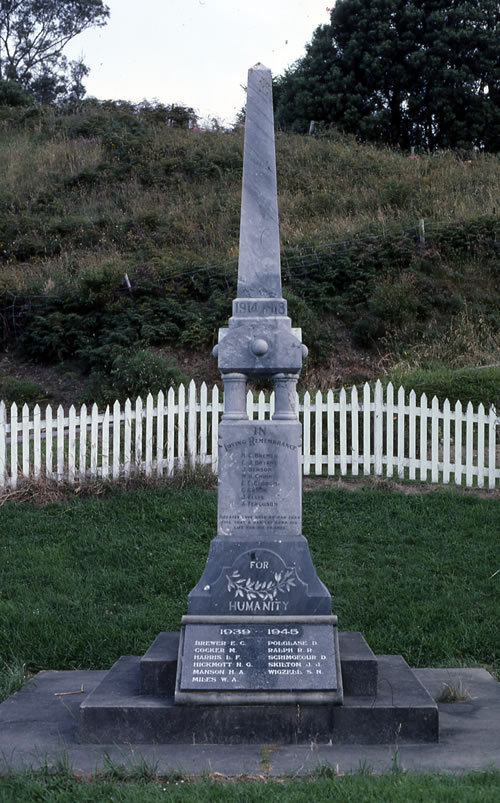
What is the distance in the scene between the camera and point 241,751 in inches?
161

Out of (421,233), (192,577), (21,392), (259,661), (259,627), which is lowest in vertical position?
(192,577)

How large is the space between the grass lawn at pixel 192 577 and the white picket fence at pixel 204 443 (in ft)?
1.96

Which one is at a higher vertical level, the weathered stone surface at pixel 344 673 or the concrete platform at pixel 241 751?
the weathered stone surface at pixel 344 673

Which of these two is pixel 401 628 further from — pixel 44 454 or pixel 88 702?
pixel 44 454

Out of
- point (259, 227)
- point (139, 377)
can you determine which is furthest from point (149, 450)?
point (259, 227)

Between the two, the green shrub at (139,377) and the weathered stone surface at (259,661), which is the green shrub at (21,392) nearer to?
the green shrub at (139,377)

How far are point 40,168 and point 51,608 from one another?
68.8 feet

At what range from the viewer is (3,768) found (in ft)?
12.2

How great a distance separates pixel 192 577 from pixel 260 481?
8.40 feet

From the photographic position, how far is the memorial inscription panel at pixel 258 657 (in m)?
4.35

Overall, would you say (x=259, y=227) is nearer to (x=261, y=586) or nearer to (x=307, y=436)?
(x=261, y=586)

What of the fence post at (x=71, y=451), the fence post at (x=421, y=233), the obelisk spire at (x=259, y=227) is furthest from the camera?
the fence post at (x=421, y=233)

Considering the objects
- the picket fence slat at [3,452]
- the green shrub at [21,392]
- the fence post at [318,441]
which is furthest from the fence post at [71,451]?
the green shrub at [21,392]

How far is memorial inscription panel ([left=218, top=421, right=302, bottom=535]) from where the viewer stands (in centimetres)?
494
